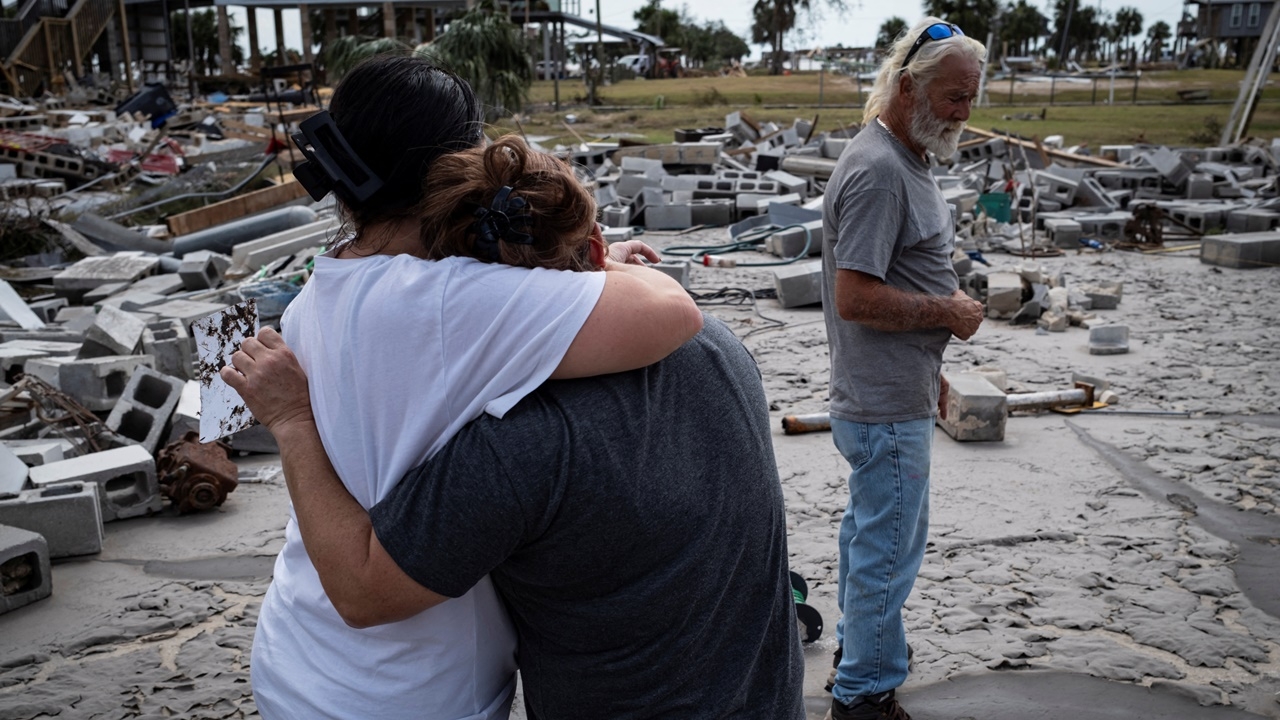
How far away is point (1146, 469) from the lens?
601cm

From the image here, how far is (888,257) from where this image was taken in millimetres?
3055

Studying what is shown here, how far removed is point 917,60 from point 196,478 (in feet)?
14.7

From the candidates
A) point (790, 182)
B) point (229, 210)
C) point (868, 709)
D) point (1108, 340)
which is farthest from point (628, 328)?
point (790, 182)

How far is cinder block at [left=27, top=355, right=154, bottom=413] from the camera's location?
695 centimetres

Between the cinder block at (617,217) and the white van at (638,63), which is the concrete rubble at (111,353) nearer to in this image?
the cinder block at (617,217)

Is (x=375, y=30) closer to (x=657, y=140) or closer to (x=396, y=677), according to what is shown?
(x=657, y=140)

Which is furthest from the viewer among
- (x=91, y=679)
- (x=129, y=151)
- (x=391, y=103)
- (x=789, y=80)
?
(x=789, y=80)

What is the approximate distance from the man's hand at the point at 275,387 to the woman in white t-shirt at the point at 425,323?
1.1 inches

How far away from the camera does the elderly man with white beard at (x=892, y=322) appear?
3055 mm

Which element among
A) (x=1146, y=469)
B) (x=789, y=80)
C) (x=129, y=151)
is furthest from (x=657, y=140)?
(x=789, y=80)

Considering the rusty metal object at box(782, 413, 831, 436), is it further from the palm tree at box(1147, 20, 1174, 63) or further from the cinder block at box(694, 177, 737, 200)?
the palm tree at box(1147, 20, 1174, 63)

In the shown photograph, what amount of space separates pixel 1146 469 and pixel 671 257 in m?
7.52

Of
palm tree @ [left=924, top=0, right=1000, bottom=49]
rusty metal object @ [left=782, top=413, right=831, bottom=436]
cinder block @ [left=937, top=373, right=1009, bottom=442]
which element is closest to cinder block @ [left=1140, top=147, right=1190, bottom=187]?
cinder block @ [left=937, top=373, right=1009, bottom=442]

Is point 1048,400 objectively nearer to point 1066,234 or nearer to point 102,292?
point 1066,234
